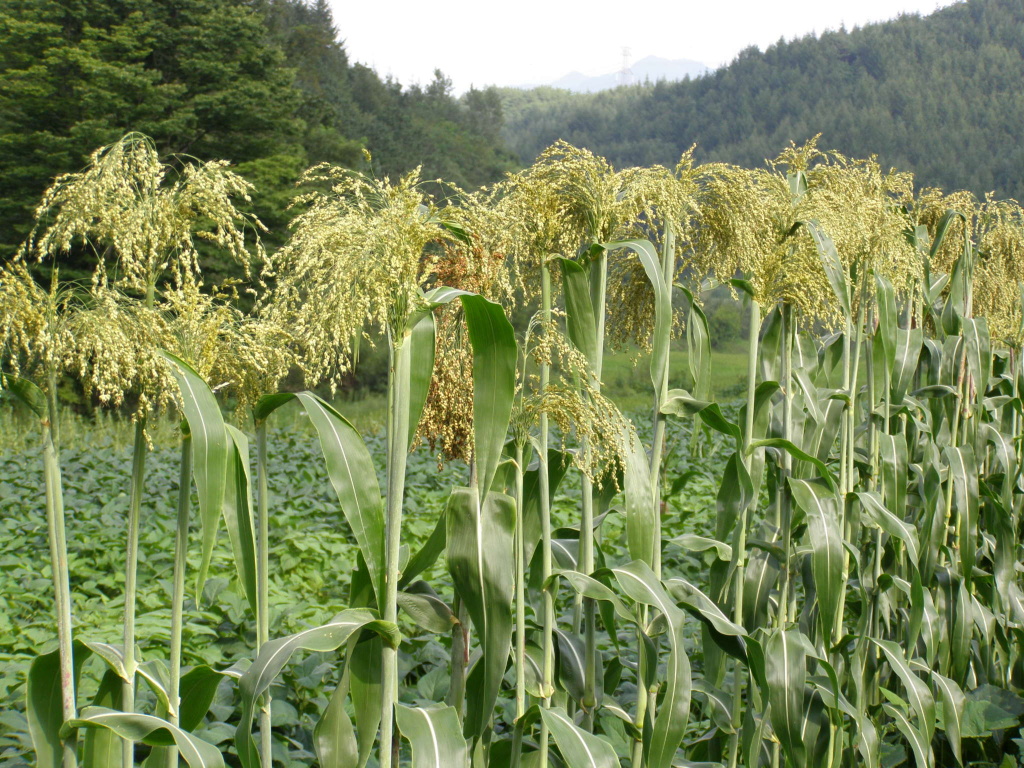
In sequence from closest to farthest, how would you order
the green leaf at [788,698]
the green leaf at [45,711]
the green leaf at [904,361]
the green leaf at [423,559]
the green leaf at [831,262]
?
the green leaf at [45,711] → the green leaf at [423,559] → the green leaf at [788,698] → the green leaf at [831,262] → the green leaf at [904,361]

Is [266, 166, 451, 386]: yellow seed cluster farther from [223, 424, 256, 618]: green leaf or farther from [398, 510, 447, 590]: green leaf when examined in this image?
[398, 510, 447, 590]: green leaf

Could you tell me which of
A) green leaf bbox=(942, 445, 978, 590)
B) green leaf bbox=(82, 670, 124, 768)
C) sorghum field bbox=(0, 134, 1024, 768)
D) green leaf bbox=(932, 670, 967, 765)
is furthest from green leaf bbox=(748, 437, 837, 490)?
green leaf bbox=(82, 670, 124, 768)

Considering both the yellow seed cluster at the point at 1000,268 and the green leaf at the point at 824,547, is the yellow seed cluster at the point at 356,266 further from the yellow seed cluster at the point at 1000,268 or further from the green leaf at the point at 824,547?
the yellow seed cluster at the point at 1000,268

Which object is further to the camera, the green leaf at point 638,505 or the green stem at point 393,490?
the green leaf at point 638,505

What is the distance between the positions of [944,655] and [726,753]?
1.20 m

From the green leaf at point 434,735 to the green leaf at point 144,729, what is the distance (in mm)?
349

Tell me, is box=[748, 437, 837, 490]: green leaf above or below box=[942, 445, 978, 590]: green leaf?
above

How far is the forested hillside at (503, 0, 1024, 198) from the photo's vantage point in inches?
2226

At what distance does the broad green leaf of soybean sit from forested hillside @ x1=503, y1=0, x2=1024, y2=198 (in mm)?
56533

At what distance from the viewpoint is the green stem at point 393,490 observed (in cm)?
133

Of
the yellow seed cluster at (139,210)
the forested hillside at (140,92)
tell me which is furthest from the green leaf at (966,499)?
the forested hillside at (140,92)

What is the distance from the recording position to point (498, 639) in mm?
1501

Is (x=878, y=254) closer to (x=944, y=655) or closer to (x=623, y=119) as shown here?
(x=944, y=655)

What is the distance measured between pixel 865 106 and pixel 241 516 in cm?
7525
